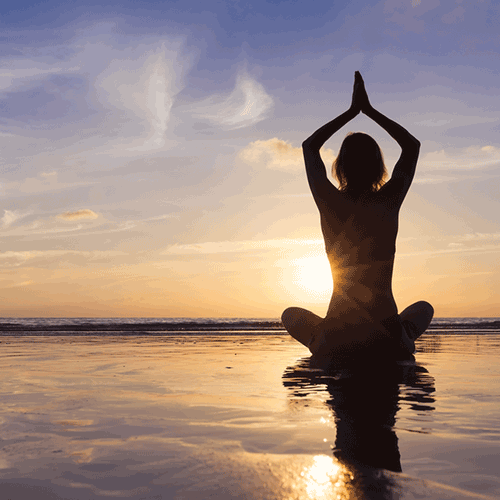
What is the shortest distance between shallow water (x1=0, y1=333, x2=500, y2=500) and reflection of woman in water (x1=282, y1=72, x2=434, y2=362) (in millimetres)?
224

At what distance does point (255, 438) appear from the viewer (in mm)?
1694

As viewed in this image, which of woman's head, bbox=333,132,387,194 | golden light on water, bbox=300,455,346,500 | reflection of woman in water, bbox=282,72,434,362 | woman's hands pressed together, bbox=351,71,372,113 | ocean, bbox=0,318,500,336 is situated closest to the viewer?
golden light on water, bbox=300,455,346,500

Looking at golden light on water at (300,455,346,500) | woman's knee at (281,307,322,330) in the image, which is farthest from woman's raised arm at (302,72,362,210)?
golden light on water at (300,455,346,500)

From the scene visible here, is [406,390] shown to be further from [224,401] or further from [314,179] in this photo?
[314,179]

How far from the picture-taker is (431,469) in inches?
53.4

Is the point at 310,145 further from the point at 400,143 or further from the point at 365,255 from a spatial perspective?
the point at 365,255

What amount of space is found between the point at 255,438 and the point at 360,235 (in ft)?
5.69

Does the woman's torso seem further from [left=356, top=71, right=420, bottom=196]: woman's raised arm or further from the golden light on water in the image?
the golden light on water

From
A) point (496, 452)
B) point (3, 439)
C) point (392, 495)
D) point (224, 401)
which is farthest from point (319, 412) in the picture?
point (3, 439)

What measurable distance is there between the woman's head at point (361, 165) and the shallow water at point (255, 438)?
1.20 m

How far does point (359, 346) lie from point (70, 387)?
5.85ft

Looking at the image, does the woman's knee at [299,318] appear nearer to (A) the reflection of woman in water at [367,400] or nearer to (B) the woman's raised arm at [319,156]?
(A) the reflection of woman in water at [367,400]

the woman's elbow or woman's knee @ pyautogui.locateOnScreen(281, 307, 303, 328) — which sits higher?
the woman's elbow

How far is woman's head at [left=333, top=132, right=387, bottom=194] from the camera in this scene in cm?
321
